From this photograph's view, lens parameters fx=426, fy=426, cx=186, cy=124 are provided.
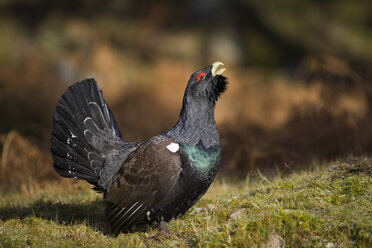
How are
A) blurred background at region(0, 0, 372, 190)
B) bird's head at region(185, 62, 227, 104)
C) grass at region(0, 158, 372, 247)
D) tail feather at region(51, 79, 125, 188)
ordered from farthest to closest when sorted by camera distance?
blurred background at region(0, 0, 372, 190) < tail feather at region(51, 79, 125, 188) < bird's head at region(185, 62, 227, 104) < grass at region(0, 158, 372, 247)

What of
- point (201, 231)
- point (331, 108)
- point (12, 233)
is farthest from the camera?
point (331, 108)

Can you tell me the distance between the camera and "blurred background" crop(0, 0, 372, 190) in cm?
751

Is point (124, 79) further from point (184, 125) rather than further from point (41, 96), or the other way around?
point (184, 125)

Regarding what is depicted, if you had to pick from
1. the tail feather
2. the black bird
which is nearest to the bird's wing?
the black bird

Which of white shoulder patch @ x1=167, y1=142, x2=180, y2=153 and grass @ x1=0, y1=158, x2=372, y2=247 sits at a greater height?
white shoulder patch @ x1=167, y1=142, x2=180, y2=153

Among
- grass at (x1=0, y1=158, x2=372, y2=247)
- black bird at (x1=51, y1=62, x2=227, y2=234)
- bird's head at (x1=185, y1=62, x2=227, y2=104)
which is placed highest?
bird's head at (x1=185, y1=62, x2=227, y2=104)

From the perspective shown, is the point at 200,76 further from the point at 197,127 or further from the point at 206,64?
the point at 206,64

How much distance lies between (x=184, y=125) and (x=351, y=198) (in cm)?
188

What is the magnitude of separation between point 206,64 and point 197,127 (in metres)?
9.77

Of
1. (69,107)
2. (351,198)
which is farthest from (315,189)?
(69,107)

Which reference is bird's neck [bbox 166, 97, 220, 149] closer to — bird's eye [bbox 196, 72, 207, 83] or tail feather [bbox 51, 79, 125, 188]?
bird's eye [bbox 196, 72, 207, 83]

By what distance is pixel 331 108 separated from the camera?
7.61 m

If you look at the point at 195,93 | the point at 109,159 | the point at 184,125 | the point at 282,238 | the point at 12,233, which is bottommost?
the point at 12,233

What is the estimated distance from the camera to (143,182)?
450 centimetres
